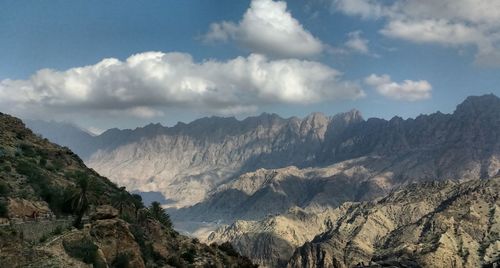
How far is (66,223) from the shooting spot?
3906 centimetres

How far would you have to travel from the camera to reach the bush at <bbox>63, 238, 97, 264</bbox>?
32719mm

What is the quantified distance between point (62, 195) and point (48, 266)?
19514mm

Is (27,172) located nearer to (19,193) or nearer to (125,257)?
(19,193)

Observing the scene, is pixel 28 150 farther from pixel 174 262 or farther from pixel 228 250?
pixel 228 250

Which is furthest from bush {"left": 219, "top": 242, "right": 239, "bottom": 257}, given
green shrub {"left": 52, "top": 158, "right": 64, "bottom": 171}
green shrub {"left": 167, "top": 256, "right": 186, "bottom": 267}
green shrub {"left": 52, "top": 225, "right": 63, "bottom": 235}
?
green shrub {"left": 52, "top": 225, "right": 63, "bottom": 235}

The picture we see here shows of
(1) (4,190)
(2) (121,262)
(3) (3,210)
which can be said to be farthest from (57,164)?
(2) (121,262)

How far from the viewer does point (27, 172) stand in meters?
50.8

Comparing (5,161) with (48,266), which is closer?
(48,266)

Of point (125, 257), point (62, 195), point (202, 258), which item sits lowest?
point (202, 258)

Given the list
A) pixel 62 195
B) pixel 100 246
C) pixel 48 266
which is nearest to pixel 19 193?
pixel 62 195

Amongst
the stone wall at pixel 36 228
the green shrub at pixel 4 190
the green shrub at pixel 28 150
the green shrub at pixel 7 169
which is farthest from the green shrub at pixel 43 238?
the green shrub at pixel 28 150

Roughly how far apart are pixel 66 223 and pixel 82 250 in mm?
6073

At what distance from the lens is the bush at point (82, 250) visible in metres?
32.7

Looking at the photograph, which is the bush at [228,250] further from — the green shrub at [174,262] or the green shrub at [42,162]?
the green shrub at [42,162]
